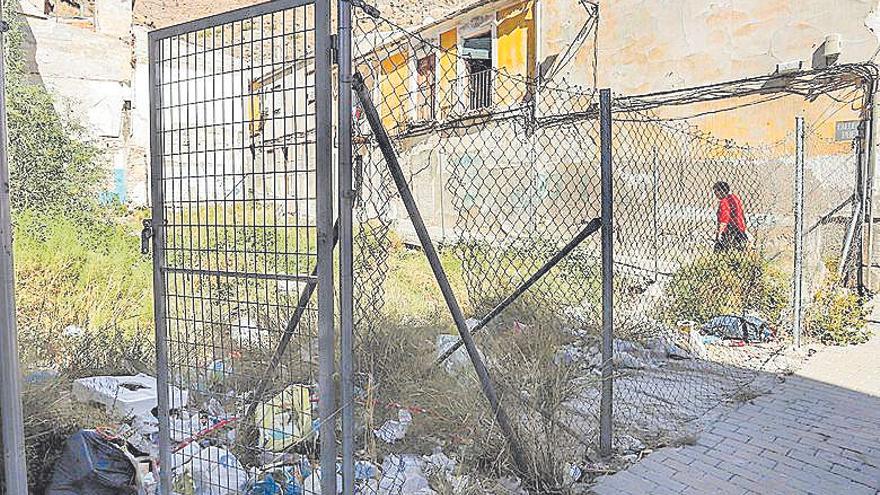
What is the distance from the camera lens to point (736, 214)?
7.21 meters

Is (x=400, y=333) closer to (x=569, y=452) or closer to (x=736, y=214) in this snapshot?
(x=569, y=452)

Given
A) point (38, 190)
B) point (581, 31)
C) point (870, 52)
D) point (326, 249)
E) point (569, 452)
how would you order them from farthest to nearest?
point (581, 31), point (38, 190), point (870, 52), point (569, 452), point (326, 249)

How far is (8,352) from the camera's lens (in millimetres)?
2078

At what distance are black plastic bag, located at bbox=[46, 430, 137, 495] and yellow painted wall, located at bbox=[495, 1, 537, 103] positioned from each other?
964 cm

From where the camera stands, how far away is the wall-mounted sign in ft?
24.0

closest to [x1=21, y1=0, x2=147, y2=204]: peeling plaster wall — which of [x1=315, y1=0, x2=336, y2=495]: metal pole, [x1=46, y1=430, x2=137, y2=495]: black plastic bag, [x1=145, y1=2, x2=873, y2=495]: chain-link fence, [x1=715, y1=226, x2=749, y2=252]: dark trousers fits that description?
[x1=145, y1=2, x2=873, y2=495]: chain-link fence

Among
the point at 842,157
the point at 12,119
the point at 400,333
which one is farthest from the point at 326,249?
the point at 12,119

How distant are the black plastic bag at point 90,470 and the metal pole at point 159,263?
6.9 inches

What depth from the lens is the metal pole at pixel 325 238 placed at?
205 centimetres

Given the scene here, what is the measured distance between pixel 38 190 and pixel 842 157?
10468mm

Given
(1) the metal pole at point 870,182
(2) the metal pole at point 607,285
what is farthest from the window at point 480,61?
(2) the metal pole at point 607,285

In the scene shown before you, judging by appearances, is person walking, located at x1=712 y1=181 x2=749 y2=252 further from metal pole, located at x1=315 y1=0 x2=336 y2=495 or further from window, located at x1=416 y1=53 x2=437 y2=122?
metal pole, located at x1=315 y1=0 x2=336 y2=495

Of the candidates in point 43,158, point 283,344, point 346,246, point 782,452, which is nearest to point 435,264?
point 346,246

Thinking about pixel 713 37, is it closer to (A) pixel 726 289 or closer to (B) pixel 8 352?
(A) pixel 726 289
